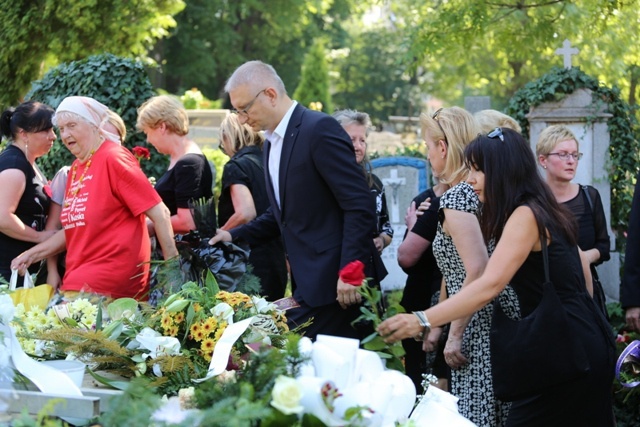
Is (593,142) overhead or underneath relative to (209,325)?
overhead

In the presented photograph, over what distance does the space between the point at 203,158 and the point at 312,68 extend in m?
24.1

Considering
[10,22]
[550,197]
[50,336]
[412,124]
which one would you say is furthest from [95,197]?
[412,124]

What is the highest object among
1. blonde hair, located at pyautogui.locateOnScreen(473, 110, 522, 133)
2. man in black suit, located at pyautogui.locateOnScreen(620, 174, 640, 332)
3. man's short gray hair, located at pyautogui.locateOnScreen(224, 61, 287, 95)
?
man's short gray hair, located at pyautogui.locateOnScreen(224, 61, 287, 95)

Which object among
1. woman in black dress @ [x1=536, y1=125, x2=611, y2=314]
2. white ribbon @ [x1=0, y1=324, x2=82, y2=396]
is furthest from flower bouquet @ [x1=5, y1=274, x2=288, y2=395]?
woman in black dress @ [x1=536, y1=125, x2=611, y2=314]

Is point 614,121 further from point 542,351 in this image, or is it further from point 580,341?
point 542,351

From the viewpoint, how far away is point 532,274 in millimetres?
3445

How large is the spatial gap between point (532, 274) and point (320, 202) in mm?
1190

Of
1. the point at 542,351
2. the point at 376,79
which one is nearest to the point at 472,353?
A: the point at 542,351

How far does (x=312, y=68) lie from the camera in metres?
29.6

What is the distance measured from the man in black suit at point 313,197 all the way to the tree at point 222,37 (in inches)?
931

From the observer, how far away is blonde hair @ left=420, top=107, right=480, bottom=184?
4.31 m

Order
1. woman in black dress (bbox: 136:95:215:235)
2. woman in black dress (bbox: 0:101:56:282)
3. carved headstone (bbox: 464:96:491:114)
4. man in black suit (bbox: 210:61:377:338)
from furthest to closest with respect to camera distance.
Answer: carved headstone (bbox: 464:96:491:114), woman in black dress (bbox: 136:95:215:235), woman in black dress (bbox: 0:101:56:282), man in black suit (bbox: 210:61:377:338)

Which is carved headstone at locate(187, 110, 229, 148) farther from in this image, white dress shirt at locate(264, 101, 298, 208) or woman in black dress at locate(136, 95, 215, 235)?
white dress shirt at locate(264, 101, 298, 208)

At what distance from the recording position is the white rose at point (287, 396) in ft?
6.77
